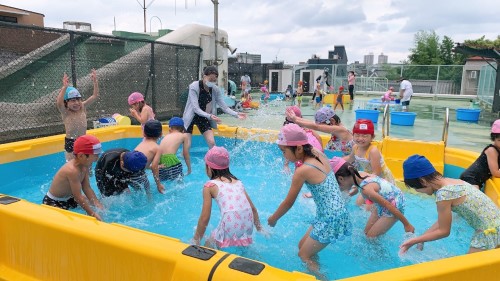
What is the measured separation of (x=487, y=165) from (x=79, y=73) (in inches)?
326

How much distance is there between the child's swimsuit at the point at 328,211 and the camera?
303 cm

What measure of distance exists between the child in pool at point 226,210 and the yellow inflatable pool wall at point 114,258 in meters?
→ 0.78

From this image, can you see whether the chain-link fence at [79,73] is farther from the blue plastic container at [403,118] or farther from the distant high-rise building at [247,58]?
the distant high-rise building at [247,58]

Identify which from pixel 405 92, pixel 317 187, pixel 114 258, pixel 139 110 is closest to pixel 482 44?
pixel 405 92

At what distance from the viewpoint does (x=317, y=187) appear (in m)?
3.03

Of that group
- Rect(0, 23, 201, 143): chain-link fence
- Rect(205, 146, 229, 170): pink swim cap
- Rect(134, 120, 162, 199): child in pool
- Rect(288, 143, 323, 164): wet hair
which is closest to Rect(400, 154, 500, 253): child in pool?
Rect(288, 143, 323, 164): wet hair

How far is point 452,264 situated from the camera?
2070mm

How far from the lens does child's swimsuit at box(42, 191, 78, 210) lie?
153 inches

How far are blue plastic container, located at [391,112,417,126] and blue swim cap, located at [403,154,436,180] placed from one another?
8911mm

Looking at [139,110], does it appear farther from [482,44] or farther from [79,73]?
[482,44]

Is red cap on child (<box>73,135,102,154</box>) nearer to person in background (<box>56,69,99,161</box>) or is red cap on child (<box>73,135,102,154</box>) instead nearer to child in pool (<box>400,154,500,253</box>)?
person in background (<box>56,69,99,161</box>)

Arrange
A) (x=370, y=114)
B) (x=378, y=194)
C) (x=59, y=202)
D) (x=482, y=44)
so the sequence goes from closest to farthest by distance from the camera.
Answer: (x=378, y=194)
(x=59, y=202)
(x=370, y=114)
(x=482, y=44)

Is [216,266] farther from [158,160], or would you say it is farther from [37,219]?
[158,160]

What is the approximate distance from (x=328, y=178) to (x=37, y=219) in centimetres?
219
